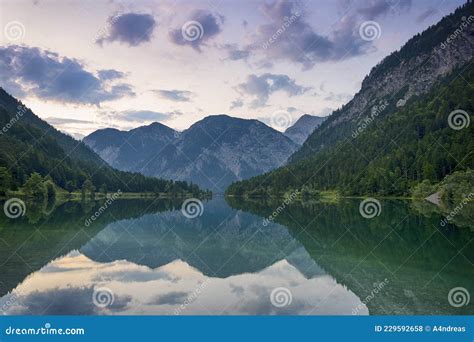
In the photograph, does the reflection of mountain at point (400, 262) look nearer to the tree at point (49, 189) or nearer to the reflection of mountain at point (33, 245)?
the reflection of mountain at point (33, 245)

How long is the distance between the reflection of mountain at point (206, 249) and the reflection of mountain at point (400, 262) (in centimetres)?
196

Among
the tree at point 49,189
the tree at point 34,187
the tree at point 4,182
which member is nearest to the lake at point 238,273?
the tree at point 4,182

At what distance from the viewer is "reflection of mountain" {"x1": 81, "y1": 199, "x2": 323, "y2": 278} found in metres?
31.1

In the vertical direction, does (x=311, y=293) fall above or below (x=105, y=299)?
above

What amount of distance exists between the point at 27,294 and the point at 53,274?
192 inches

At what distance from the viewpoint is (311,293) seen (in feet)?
76.1

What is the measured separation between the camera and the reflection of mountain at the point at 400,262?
20906mm

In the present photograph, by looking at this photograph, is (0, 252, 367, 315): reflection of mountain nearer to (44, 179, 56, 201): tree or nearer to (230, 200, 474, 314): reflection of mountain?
(230, 200, 474, 314): reflection of mountain

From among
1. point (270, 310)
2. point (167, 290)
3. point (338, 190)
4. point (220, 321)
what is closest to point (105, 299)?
point (167, 290)

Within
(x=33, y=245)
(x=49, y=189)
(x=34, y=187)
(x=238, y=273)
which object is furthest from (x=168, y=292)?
(x=49, y=189)

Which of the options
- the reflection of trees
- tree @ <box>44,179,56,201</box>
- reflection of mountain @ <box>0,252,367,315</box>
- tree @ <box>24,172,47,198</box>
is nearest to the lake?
reflection of mountain @ <box>0,252,367,315</box>

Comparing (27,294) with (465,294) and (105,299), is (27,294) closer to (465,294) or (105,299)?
(105,299)

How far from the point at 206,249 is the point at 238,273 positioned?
1089 centimetres

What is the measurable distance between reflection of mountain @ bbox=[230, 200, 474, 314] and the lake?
66 millimetres
